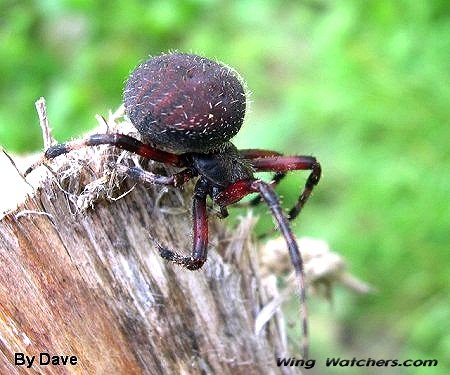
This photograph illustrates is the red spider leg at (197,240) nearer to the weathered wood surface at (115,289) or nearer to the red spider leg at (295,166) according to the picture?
the weathered wood surface at (115,289)

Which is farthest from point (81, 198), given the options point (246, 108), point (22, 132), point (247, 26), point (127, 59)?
point (247, 26)

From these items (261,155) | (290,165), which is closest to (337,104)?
(261,155)

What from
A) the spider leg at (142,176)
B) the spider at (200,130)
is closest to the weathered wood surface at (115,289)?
the spider leg at (142,176)

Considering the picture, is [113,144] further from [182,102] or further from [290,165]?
[290,165]

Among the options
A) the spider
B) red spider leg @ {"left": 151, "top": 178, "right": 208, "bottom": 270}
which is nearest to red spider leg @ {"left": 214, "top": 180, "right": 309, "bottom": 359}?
the spider

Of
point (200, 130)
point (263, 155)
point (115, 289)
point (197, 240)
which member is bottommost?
point (115, 289)

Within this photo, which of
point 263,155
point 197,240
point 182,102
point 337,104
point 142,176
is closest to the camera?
point 142,176

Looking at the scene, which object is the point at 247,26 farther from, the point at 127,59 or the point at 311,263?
the point at 311,263

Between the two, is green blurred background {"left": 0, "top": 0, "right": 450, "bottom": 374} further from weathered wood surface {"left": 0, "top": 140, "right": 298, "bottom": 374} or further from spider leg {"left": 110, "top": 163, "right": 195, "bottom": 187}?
spider leg {"left": 110, "top": 163, "right": 195, "bottom": 187}
